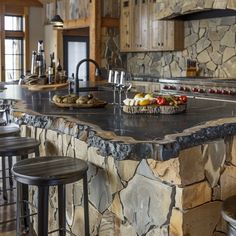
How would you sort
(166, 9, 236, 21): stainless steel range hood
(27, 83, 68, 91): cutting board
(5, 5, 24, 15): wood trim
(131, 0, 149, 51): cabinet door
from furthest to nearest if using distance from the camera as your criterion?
(5, 5, 24, 15): wood trim
(131, 0, 149, 51): cabinet door
(166, 9, 236, 21): stainless steel range hood
(27, 83, 68, 91): cutting board

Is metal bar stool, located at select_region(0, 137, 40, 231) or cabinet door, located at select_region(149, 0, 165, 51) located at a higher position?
cabinet door, located at select_region(149, 0, 165, 51)

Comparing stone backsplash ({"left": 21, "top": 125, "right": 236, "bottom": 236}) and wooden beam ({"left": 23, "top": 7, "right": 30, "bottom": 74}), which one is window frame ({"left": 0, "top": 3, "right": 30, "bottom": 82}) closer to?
wooden beam ({"left": 23, "top": 7, "right": 30, "bottom": 74})

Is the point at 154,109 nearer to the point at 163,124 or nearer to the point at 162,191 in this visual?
the point at 163,124

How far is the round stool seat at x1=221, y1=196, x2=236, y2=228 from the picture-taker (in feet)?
6.48

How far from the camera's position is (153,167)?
229 cm

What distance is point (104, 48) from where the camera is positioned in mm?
8562

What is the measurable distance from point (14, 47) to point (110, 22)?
2.92 m

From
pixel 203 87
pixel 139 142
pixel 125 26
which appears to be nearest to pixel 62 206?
pixel 139 142

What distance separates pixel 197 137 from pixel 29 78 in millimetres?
3043

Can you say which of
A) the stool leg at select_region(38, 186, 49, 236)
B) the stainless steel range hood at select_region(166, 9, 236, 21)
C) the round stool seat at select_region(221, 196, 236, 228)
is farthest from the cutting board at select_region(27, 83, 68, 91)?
the stainless steel range hood at select_region(166, 9, 236, 21)

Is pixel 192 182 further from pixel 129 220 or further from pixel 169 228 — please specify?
pixel 129 220

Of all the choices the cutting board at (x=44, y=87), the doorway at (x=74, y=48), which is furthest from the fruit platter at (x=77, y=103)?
the doorway at (x=74, y=48)

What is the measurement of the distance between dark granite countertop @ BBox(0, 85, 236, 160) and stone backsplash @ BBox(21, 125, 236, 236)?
0.11m

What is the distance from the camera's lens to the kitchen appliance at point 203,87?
554 centimetres
